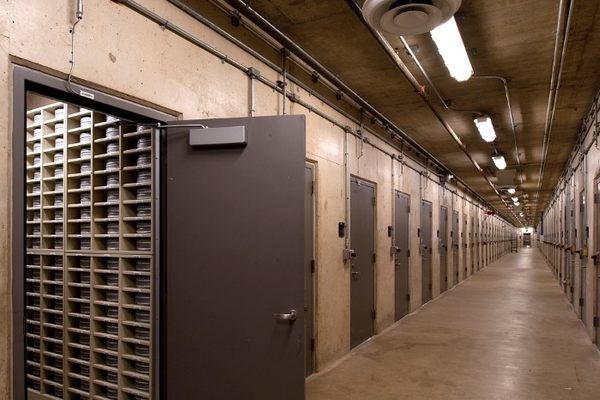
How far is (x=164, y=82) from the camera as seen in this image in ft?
8.33

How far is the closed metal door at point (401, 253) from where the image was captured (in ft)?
22.7

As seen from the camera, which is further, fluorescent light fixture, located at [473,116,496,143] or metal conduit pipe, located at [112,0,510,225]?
fluorescent light fixture, located at [473,116,496,143]

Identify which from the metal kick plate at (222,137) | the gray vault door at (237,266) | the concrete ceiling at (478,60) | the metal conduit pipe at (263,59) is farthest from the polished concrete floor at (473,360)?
the concrete ceiling at (478,60)

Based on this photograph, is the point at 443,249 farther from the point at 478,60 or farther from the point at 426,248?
the point at 478,60

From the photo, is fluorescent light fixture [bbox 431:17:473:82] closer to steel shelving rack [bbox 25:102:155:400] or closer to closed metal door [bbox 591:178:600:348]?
steel shelving rack [bbox 25:102:155:400]

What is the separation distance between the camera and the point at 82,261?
9.89ft

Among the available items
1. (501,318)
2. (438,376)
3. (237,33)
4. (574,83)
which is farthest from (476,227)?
(237,33)

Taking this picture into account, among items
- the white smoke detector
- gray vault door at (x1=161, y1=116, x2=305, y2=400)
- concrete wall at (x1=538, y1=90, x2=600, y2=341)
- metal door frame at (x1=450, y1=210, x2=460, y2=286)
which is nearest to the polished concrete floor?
concrete wall at (x1=538, y1=90, x2=600, y2=341)

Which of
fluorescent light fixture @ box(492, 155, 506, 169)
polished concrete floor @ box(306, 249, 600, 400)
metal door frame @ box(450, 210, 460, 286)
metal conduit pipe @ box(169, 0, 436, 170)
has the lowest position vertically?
polished concrete floor @ box(306, 249, 600, 400)

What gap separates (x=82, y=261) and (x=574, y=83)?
5.31 m

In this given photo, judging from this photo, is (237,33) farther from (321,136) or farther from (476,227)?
(476,227)

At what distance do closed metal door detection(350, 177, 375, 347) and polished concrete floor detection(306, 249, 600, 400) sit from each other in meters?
0.26

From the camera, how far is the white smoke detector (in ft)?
7.86

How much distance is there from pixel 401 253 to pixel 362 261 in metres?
1.99
